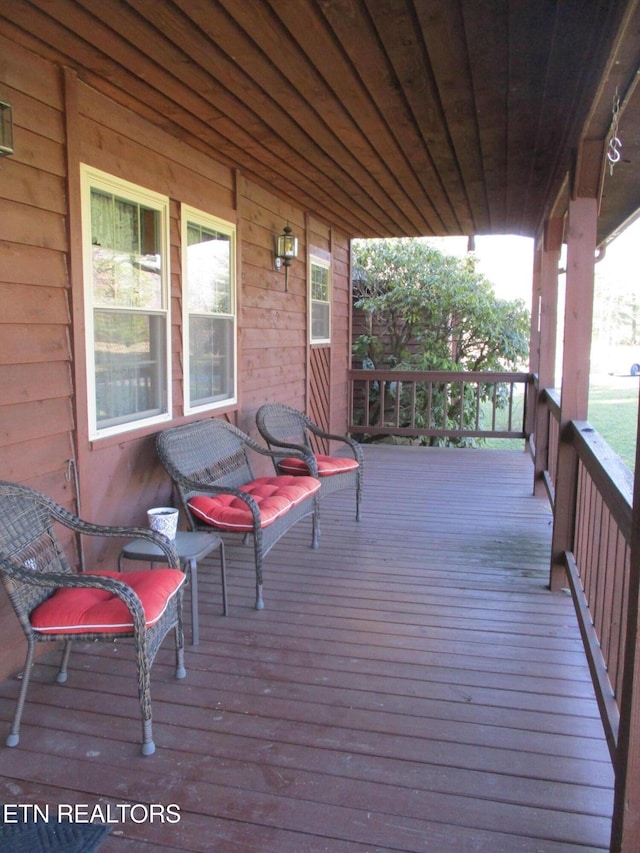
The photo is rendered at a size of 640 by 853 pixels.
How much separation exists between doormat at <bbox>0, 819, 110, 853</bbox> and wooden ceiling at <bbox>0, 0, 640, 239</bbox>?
96.0 inches

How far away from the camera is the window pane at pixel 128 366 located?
323 centimetres

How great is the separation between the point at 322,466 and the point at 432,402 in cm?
A: 472

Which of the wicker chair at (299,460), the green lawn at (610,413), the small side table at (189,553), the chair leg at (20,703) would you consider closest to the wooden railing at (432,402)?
the green lawn at (610,413)

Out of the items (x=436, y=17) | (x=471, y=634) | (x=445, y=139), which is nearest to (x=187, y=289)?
(x=445, y=139)

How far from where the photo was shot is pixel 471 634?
118 inches

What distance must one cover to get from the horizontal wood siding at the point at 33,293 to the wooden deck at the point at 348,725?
2.34 ft

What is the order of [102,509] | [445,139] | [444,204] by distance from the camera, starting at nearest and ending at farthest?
[102,509] → [445,139] → [444,204]

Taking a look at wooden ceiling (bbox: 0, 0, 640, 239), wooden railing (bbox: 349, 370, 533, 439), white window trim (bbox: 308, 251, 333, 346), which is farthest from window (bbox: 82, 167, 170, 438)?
wooden railing (bbox: 349, 370, 533, 439)

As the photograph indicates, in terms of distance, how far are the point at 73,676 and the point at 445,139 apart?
3.35 metres

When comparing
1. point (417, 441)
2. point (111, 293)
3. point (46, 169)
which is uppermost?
point (46, 169)

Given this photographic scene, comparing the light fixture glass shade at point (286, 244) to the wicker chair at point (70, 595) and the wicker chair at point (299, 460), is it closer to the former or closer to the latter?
the wicker chair at point (299, 460)

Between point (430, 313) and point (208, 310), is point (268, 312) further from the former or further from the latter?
point (430, 313)

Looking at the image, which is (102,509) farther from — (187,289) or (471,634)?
(471,634)

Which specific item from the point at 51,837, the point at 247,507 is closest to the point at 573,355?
the point at 247,507
